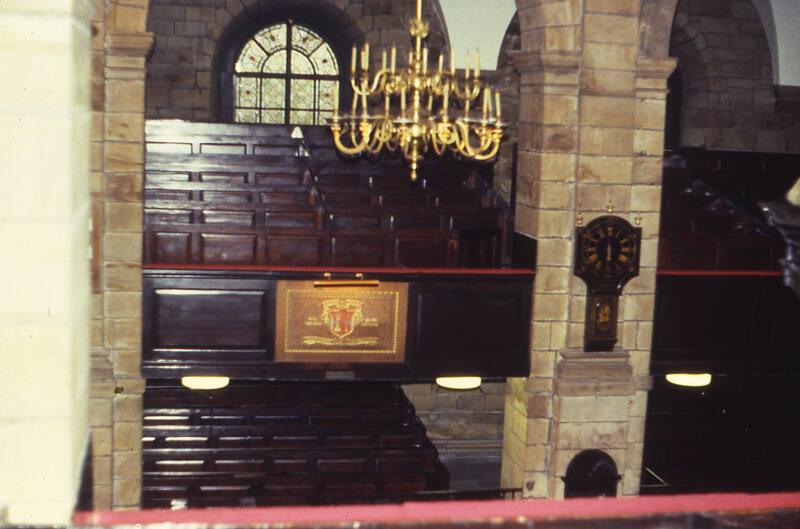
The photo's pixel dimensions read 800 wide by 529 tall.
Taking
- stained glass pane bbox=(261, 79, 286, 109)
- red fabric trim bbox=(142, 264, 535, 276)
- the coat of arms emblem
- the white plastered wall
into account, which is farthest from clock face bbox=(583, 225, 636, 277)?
stained glass pane bbox=(261, 79, 286, 109)

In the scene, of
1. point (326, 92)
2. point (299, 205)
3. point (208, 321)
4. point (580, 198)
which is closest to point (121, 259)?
point (208, 321)

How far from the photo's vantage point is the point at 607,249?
9.49 m

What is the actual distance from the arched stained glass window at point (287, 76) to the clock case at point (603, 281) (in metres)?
6.18

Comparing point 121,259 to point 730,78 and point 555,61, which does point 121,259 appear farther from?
point 730,78

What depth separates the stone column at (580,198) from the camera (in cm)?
936

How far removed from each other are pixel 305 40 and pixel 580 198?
6.62m

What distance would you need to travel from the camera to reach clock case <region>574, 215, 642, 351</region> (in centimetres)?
946

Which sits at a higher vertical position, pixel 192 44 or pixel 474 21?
pixel 474 21

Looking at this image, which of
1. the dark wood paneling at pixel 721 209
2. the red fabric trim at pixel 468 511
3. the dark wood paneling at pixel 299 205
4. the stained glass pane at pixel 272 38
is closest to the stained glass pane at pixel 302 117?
the stained glass pane at pixel 272 38

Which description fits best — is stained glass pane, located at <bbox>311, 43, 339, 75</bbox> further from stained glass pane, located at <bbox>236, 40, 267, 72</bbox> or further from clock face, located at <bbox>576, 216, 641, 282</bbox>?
clock face, located at <bbox>576, 216, 641, 282</bbox>

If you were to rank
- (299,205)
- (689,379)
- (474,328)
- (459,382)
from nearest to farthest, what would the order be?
(474,328) < (459,382) < (689,379) < (299,205)

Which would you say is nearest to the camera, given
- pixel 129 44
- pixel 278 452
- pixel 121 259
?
pixel 129 44

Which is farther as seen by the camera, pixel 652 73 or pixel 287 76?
pixel 287 76

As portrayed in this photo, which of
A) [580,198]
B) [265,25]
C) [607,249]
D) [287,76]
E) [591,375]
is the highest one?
[265,25]
